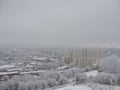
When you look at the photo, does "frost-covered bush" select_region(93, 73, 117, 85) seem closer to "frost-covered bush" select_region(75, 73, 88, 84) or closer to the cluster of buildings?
"frost-covered bush" select_region(75, 73, 88, 84)

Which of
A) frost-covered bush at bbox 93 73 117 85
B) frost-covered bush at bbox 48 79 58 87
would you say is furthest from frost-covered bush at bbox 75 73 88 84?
frost-covered bush at bbox 48 79 58 87

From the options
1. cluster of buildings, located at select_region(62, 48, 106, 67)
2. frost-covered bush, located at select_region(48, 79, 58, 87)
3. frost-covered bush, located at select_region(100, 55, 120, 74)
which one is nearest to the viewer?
frost-covered bush, located at select_region(48, 79, 58, 87)

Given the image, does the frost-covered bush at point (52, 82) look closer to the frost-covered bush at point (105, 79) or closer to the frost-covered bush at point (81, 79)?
the frost-covered bush at point (81, 79)

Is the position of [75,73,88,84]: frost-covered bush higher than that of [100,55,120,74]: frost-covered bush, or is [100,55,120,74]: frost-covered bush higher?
[100,55,120,74]: frost-covered bush

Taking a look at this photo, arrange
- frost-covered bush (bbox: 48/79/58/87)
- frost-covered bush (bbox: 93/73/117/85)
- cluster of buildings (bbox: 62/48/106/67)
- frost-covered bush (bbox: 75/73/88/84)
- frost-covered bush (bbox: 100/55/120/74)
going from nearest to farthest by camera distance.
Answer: frost-covered bush (bbox: 48/79/58/87)
frost-covered bush (bbox: 93/73/117/85)
frost-covered bush (bbox: 75/73/88/84)
frost-covered bush (bbox: 100/55/120/74)
cluster of buildings (bbox: 62/48/106/67)

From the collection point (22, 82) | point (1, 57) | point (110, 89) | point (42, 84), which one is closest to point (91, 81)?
point (110, 89)

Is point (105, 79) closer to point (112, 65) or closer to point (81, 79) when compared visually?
point (81, 79)

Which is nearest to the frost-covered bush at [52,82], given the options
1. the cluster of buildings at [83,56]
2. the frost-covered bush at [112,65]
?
the frost-covered bush at [112,65]

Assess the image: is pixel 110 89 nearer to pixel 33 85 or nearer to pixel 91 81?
pixel 91 81
